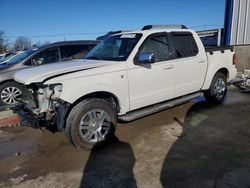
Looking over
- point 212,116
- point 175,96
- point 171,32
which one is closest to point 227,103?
point 212,116

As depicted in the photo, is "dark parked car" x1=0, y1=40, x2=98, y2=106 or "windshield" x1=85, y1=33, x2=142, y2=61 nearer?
"windshield" x1=85, y1=33, x2=142, y2=61

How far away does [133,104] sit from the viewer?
4.55 meters

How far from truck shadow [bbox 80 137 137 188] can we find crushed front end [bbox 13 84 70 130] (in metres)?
0.77

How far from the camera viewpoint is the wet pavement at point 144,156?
3234mm

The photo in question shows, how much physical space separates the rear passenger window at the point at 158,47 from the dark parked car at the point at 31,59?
349 centimetres

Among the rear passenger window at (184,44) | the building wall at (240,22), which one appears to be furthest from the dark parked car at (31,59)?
the building wall at (240,22)

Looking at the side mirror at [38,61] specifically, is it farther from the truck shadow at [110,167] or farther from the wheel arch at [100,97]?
the truck shadow at [110,167]

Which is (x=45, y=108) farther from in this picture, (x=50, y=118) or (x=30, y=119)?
(x=30, y=119)

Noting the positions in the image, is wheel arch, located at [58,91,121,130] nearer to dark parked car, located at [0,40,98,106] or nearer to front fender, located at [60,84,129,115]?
front fender, located at [60,84,129,115]

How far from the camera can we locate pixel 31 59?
7.29m

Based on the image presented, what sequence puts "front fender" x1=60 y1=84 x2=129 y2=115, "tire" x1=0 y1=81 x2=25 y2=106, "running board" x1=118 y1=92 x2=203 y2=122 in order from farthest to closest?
"tire" x1=0 y1=81 x2=25 y2=106
"running board" x1=118 y1=92 x2=203 y2=122
"front fender" x1=60 y1=84 x2=129 y2=115

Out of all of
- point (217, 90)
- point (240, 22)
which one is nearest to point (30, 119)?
point (217, 90)

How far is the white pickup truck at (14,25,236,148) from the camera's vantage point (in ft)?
12.5

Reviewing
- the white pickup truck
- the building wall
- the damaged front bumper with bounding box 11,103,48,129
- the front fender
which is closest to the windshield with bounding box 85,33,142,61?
the white pickup truck
